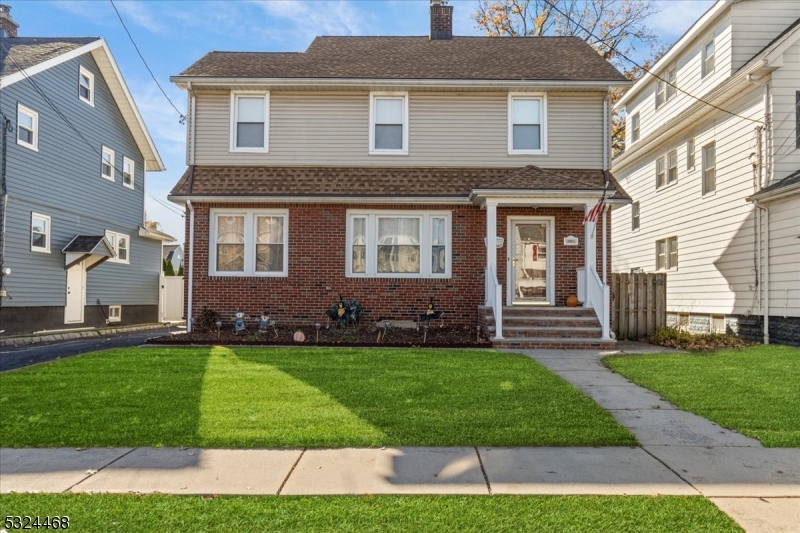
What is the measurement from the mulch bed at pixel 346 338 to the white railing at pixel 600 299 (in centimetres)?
229

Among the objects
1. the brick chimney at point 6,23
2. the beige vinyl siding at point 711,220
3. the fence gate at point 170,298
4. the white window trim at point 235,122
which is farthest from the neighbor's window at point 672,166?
the brick chimney at point 6,23

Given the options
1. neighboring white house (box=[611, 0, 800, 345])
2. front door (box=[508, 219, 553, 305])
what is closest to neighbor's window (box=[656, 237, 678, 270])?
neighboring white house (box=[611, 0, 800, 345])

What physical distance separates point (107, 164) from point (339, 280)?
12092mm

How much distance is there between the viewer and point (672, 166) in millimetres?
17266

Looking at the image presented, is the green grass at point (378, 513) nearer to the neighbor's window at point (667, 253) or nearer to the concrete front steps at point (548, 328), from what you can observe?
the concrete front steps at point (548, 328)

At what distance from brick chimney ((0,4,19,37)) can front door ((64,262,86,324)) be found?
7892 mm

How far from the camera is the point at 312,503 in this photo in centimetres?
365

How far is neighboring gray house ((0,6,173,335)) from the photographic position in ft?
50.6

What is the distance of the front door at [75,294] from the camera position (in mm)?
17891

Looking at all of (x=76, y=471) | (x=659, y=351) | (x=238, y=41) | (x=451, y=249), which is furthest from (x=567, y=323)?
(x=238, y=41)

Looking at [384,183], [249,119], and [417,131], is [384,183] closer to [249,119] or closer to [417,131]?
[417,131]

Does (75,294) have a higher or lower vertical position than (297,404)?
higher

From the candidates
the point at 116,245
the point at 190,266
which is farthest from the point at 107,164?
the point at 190,266

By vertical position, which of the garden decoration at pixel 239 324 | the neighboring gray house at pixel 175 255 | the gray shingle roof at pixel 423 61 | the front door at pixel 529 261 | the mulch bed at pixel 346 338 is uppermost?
the gray shingle roof at pixel 423 61
